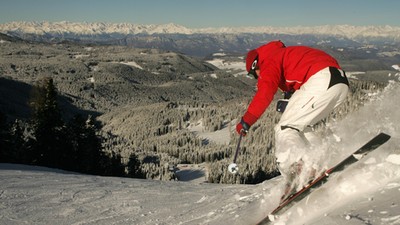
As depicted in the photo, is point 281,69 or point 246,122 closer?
point 246,122

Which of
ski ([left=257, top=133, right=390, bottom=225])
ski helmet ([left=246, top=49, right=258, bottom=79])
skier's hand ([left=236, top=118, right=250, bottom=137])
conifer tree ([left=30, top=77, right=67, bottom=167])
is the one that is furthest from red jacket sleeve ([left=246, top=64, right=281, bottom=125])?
conifer tree ([left=30, top=77, right=67, bottom=167])

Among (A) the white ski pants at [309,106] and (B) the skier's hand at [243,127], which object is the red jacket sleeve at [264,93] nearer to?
(B) the skier's hand at [243,127]

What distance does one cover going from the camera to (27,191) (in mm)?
11570

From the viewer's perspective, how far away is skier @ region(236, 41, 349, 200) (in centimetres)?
688

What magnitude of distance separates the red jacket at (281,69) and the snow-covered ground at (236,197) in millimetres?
1392

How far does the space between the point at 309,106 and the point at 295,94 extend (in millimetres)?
438

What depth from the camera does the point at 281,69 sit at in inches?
290

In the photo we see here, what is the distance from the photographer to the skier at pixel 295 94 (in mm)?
6883

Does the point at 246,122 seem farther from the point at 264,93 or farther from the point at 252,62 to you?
the point at 252,62

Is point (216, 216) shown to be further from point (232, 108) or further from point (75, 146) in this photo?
point (232, 108)

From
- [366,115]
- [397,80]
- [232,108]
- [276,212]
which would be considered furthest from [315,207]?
[232,108]

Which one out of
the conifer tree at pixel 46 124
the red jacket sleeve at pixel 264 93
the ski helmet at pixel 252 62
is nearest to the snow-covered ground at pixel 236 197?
the red jacket sleeve at pixel 264 93

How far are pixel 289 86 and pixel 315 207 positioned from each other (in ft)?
8.37

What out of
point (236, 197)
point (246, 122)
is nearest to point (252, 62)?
point (246, 122)
